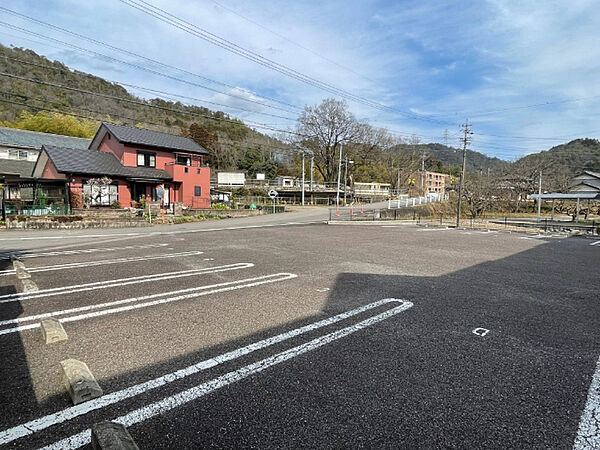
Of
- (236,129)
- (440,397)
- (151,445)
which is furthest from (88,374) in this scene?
(236,129)

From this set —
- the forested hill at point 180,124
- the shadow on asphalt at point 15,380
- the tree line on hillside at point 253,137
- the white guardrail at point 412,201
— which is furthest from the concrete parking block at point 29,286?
the white guardrail at point 412,201

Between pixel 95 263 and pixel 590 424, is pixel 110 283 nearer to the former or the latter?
pixel 95 263

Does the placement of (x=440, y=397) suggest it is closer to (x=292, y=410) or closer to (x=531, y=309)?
(x=292, y=410)

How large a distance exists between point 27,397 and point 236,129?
206 ft

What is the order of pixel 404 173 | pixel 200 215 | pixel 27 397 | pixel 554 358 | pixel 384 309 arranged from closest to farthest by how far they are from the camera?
pixel 27 397 < pixel 554 358 < pixel 384 309 < pixel 200 215 < pixel 404 173

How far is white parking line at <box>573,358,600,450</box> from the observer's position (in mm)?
1783

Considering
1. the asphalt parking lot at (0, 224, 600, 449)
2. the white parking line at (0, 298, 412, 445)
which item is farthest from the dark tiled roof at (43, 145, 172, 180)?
the white parking line at (0, 298, 412, 445)

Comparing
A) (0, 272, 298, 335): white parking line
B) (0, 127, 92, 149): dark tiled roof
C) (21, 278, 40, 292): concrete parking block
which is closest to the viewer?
(0, 272, 298, 335): white parking line

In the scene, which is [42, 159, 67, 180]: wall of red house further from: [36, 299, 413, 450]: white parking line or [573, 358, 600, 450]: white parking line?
[573, 358, 600, 450]: white parking line

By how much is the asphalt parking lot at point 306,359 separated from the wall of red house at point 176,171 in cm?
1970

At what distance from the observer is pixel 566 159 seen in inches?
2058

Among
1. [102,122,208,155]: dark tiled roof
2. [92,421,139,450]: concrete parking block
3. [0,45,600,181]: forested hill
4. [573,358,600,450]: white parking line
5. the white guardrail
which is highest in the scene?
[0,45,600,181]: forested hill

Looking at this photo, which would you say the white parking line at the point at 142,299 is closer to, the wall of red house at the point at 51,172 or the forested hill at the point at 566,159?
the wall of red house at the point at 51,172

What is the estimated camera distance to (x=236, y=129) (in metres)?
61.0
